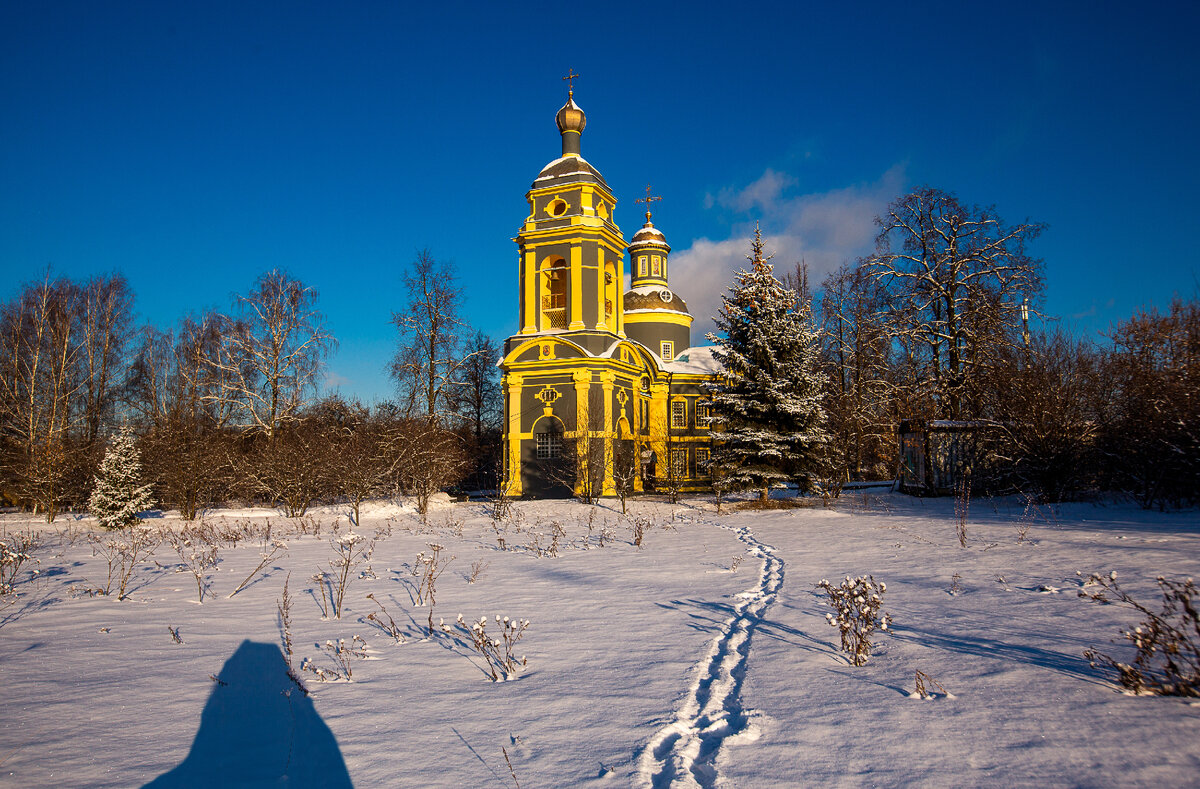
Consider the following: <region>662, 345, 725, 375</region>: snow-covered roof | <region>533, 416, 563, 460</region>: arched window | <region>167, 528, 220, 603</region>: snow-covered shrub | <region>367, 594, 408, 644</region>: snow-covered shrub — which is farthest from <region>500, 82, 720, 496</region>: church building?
<region>367, 594, 408, 644</region>: snow-covered shrub

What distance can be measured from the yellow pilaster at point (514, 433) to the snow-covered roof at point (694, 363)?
962 centimetres

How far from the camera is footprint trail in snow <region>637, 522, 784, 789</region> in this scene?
122 inches

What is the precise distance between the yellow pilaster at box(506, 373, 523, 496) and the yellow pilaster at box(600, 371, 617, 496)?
11.4ft

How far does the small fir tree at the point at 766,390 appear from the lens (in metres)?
17.7

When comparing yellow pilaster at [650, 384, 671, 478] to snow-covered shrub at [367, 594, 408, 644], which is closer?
snow-covered shrub at [367, 594, 408, 644]

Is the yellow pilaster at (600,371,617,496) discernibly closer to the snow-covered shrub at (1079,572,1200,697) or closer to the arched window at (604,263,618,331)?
the arched window at (604,263,618,331)

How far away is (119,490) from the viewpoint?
15.8 metres

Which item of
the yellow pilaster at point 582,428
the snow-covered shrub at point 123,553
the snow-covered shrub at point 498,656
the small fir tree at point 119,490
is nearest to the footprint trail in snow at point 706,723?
the snow-covered shrub at point 498,656

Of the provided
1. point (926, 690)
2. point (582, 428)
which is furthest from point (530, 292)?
point (926, 690)

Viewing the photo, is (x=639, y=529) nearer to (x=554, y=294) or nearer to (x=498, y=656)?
(x=498, y=656)

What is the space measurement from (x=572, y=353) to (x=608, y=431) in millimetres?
3554

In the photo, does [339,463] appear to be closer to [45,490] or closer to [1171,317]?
[45,490]

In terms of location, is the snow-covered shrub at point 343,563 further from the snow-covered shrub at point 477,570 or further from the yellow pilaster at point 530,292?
the yellow pilaster at point 530,292

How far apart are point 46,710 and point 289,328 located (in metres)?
25.1
